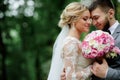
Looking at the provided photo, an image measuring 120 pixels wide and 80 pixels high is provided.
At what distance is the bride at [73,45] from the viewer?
6.31 m

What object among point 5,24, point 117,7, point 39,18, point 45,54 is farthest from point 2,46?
point 117,7

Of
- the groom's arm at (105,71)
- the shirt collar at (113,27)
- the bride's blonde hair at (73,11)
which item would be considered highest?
the bride's blonde hair at (73,11)

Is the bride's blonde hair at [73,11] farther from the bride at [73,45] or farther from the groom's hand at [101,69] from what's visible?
the groom's hand at [101,69]

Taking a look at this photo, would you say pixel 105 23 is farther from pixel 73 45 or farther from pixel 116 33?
pixel 73 45

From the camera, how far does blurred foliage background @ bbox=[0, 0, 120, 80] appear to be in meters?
21.0

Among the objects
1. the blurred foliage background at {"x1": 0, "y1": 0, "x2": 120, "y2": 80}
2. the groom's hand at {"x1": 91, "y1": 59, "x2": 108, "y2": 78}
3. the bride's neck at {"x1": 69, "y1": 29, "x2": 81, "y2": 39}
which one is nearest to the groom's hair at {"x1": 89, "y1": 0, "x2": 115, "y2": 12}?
the bride's neck at {"x1": 69, "y1": 29, "x2": 81, "y2": 39}

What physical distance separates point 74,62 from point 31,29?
17.6 meters

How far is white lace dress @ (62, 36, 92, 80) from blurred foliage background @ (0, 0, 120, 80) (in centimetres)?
1181

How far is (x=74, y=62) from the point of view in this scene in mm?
6316

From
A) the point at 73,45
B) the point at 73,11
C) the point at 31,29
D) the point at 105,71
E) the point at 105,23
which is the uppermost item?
the point at 73,11

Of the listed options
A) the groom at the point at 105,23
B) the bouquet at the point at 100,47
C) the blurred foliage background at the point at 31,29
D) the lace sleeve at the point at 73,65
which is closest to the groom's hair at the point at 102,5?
the groom at the point at 105,23

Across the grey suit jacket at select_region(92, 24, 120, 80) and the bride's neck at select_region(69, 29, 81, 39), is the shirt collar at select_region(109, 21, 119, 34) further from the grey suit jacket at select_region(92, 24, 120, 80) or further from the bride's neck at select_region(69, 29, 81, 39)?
the bride's neck at select_region(69, 29, 81, 39)

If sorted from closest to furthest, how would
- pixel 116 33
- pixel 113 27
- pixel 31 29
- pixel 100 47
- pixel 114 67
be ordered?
pixel 100 47
pixel 114 67
pixel 116 33
pixel 113 27
pixel 31 29

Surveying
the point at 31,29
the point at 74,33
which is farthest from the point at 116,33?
the point at 31,29
